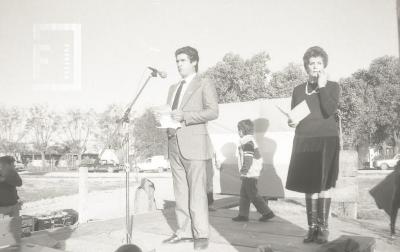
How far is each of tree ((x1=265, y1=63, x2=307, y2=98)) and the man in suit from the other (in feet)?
62.6

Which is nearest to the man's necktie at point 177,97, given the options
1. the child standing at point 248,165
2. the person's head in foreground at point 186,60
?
the person's head in foreground at point 186,60

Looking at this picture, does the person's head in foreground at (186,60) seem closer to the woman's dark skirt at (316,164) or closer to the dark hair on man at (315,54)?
the dark hair on man at (315,54)

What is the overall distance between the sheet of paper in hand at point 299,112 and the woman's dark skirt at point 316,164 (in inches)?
7.8

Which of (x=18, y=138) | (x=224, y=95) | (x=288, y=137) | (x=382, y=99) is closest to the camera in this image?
(x=288, y=137)

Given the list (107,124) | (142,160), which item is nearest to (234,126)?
(142,160)

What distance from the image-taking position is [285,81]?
22906mm

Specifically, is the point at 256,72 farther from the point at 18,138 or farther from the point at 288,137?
the point at 18,138

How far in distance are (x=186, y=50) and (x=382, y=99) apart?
29611 millimetres

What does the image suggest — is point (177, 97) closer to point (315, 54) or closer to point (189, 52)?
point (189, 52)

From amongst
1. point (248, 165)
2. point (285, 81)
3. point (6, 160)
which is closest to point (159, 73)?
point (248, 165)

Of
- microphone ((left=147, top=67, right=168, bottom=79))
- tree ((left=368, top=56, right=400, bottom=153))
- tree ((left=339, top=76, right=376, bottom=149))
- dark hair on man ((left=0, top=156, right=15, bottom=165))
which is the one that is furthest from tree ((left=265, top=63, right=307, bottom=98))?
microphone ((left=147, top=67, right=168, bottom=79))

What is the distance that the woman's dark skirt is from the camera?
326 cm

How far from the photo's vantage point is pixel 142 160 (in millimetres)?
45125

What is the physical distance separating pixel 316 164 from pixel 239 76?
20505 millimetres
